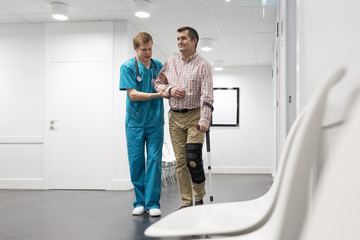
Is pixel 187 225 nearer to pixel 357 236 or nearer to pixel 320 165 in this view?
pixel 320 165

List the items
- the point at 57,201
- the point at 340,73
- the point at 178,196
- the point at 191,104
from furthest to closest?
the point at 178,196
the point at 57,201
the point at 191,104
the point at 340,73

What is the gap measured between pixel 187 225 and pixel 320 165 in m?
0.35

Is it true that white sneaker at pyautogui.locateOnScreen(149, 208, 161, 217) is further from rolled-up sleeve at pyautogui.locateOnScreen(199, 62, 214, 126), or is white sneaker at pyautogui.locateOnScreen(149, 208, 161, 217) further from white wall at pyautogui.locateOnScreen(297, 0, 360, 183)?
white wall at pyautogui.locateOnScreen(297, 0, 360, 183)

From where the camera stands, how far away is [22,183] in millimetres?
5008

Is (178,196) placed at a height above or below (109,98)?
below

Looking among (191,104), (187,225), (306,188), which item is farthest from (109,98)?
(306,188)

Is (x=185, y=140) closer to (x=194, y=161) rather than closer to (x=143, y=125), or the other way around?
Result: (x=194, y=161)

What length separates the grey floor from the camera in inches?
94.8

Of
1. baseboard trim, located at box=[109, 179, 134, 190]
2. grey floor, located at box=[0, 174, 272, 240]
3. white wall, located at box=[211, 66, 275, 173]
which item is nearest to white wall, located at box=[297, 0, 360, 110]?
grey floor, located at box=[0, 174, 272, 240]

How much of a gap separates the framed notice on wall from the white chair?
267 inches

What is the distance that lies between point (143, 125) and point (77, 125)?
233cm

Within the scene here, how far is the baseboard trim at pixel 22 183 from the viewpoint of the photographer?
16.3ft

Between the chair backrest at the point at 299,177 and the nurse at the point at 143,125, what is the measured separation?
223cm

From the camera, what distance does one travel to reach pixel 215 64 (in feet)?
24.6
